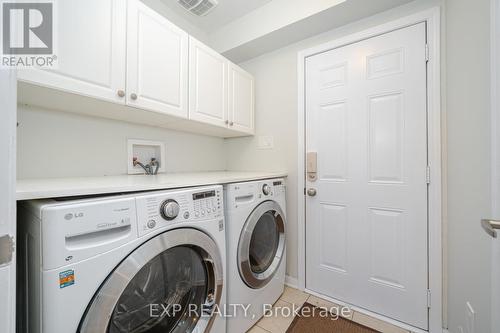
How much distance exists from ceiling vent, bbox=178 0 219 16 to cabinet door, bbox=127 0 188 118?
21.6 inches

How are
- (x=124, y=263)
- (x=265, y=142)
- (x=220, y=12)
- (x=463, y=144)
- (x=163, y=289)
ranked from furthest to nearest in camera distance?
(x=265, y=142), (x=220, y=12), (x=463, y=144), (x=163, y=289), (x=124, y=263)

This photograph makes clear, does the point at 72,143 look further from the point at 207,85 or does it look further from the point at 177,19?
the point at 177,19

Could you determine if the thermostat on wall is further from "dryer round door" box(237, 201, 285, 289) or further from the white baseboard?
the white baseboard

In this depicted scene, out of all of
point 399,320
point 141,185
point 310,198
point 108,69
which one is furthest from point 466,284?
point 108,69

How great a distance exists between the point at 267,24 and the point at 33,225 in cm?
196

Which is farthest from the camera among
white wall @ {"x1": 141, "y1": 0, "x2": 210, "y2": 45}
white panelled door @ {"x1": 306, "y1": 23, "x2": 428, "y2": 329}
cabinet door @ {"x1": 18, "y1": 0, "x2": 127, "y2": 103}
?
white wall @ {"x1": 141, "y1": 0, "x2": 210, "y2": 45}

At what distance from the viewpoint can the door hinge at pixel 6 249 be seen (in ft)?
1.36

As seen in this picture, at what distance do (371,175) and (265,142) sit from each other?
97 cm

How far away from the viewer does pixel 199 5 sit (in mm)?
1687

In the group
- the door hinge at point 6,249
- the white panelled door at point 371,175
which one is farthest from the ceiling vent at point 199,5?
the door hinge at point 6,249

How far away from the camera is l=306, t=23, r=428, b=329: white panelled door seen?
133 cm

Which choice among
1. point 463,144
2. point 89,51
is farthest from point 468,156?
point 89,51

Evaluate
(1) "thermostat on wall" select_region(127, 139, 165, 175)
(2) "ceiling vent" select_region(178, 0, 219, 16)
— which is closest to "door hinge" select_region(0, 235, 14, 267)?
(1) "thermostat on wall" select_region(127, 139, 165, 175)

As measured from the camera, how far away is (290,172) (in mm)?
1855
